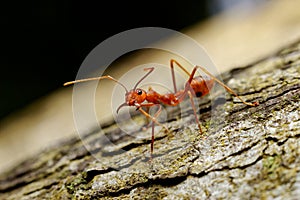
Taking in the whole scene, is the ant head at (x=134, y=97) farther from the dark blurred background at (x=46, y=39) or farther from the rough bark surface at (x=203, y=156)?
the dark blurred background at (x=46, y=39)

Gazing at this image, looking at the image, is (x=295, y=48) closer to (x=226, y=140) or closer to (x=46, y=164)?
(x=226, y=140)

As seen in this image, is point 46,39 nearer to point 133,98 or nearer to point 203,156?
point 133,98

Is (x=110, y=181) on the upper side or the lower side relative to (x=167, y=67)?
lower

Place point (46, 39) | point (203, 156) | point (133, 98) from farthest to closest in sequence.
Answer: point (46, 39)
point (133, 98)
point (203, 156)

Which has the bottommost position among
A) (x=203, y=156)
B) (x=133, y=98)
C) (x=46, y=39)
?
(x=203, y=156)

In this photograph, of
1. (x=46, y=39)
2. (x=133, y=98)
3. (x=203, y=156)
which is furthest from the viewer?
(x=46, y=39)

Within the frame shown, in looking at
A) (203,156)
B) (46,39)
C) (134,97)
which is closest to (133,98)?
(134,97)

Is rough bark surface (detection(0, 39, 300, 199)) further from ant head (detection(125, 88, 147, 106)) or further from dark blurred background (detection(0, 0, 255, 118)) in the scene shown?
dark blurred background (detection(0, 0, 255, 118))

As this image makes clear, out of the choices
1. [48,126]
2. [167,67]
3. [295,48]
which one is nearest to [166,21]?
[167,67]
